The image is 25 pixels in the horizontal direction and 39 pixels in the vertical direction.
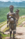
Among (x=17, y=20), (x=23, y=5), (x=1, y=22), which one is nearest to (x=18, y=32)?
(x=17, y=20)

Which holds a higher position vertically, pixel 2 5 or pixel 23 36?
pixel 2 5

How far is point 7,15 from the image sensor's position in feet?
2.97

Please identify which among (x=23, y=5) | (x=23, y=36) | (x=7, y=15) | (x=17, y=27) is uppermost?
(x=23, y=5)

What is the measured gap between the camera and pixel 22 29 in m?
0.93

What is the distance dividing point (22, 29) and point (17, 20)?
0.14 m

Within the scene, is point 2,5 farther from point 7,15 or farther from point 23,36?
point 23,36

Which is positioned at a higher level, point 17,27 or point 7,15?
point 7,15

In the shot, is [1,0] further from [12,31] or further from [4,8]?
[12,31]

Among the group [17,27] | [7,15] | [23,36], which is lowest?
[23,36]

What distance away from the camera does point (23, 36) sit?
927mm

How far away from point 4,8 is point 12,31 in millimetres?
336

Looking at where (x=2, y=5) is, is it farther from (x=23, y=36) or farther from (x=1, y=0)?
(x=23, y=36)

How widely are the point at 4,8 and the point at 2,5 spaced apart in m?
0.05

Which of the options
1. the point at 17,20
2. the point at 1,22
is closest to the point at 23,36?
the point at 17,20
